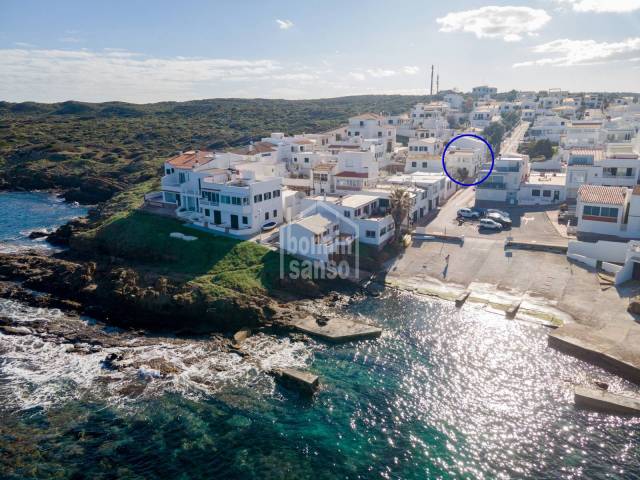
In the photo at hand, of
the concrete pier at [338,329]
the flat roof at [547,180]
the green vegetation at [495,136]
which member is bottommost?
the concrete pier at [338,329]

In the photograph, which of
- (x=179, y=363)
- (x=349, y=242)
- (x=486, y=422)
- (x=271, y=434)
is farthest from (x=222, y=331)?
(x=486, y=422)

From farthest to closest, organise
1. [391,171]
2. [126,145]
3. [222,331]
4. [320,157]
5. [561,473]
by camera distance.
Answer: [126,145] < [391,171] < [320,157] < [222,331] < [561,473]

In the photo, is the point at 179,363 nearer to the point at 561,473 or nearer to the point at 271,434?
the point at 271,434

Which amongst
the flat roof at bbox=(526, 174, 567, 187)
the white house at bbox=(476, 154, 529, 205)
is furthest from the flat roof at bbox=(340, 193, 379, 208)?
the flat roof at bbox=(526, 174, 567, 187)

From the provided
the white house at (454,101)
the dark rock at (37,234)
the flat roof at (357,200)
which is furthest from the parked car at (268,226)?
the white house at (454,101)

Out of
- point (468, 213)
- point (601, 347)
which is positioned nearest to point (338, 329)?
point (601, 347)

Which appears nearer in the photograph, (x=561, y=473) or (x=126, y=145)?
(x=561, y=473)

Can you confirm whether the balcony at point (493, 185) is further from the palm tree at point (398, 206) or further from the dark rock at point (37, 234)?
the dark rock at point (37, 234)
